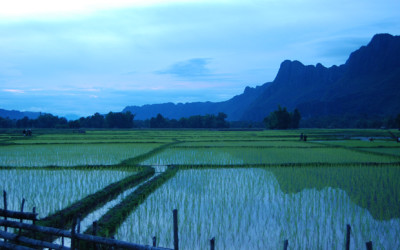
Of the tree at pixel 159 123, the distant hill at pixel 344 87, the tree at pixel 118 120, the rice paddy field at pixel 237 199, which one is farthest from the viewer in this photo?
the distant hill at pixel 344 87

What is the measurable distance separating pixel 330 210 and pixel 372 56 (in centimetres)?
11498

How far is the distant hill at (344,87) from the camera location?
258 ft

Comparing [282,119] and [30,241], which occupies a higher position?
[282,119]

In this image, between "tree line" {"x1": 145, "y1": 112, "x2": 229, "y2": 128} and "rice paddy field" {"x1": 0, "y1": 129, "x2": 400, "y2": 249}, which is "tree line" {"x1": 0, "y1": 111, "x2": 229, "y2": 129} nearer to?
"tree line" {"x1": 145, "y1": 112, "x2": 229, "y2": 128}

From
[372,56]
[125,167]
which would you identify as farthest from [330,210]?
[372,56]

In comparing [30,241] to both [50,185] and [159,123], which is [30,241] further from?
[159,123]

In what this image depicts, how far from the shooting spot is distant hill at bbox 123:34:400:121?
78.6 meters

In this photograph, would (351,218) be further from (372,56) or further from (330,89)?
(372,56)

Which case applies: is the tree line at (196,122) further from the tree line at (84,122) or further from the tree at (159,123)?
the tree line at (84,122)

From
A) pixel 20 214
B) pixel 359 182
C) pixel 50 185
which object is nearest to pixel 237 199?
pixel 359 182

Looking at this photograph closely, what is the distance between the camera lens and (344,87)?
97188 millimetres

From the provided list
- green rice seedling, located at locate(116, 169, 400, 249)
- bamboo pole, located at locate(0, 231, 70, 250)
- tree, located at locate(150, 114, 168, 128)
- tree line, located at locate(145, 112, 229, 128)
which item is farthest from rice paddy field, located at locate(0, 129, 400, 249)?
tree, located at locate(150, 114, 168, 128)

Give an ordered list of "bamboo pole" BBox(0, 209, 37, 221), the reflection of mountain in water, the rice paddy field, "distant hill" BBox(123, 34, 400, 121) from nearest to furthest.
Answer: "bamboo pole" BBox(0, 209, 37, 221)
the rice paddy field
the reflection of mountain in water
"distant hill" BBox(123, 34, 400, 121)

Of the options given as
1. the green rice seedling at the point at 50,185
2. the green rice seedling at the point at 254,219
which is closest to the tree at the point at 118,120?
the green rice seedling at the point at 50,185
